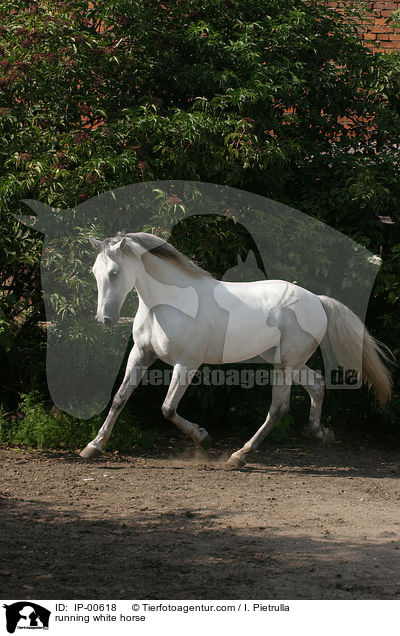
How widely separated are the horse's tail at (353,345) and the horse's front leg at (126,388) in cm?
164

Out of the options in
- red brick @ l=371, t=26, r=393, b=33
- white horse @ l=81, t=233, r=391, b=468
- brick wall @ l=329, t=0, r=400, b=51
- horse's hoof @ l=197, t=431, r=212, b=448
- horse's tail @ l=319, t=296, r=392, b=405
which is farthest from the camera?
red brick @ l=371, t=26, r=393, b=33

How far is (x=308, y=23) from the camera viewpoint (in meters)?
7.36

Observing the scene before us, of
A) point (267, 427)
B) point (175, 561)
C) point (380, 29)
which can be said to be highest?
point (380, 29)

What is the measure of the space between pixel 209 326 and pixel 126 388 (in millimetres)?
881

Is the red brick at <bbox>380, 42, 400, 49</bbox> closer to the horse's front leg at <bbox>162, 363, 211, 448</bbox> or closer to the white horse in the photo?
the white horse

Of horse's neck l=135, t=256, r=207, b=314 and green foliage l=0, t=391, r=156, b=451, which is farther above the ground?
horse's neck l=135, t=256, r=207, b=314

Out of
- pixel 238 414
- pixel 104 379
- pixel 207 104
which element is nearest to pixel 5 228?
pixel 104 379

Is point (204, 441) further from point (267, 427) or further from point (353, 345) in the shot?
point (353, 345)

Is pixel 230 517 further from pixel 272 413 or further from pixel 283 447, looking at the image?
pixel 283 447

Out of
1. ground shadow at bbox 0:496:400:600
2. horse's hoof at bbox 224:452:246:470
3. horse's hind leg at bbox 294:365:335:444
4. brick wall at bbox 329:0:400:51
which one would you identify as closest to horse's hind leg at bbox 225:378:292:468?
horse's hoof at bbox 224:452:246:470

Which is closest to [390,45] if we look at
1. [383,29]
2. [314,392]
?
[383,29]

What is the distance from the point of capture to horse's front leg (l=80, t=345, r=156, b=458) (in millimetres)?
6234

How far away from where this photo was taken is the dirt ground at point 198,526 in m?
3.68

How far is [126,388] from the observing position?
6246 millimetres
